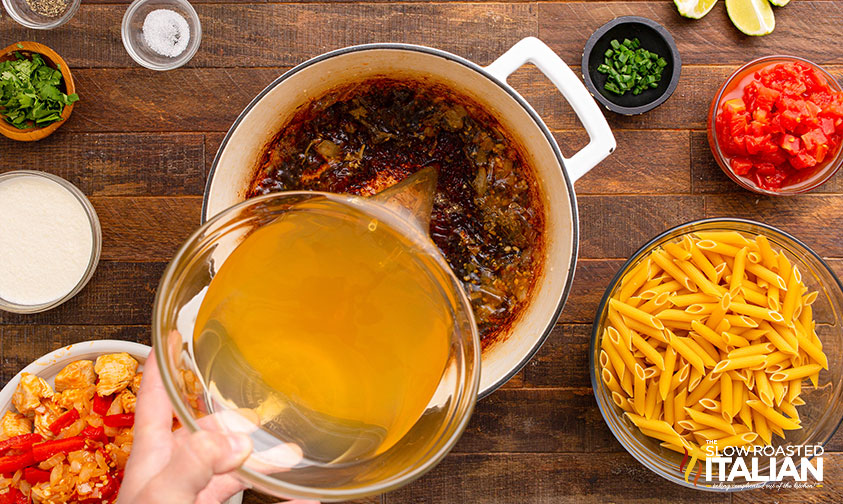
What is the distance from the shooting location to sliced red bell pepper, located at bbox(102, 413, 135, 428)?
51.5 inches

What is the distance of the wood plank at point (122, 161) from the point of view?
1.41 metres

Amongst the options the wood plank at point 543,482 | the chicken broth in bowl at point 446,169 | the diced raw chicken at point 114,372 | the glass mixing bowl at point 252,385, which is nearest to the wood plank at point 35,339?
the diced raw chicken at point 114,372

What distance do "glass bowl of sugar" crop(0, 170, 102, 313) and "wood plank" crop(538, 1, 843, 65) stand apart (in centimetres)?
123

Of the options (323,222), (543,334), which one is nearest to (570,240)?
(543,334)

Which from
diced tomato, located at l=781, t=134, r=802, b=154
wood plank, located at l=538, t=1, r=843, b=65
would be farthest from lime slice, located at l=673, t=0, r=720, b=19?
diced tomato, located at l=781, t=134, r=802, b=154

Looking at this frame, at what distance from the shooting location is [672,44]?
139 cm

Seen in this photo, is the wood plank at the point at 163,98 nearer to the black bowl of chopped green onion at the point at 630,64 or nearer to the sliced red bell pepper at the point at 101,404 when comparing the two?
the sliced red bell pepper at the point at 101,404

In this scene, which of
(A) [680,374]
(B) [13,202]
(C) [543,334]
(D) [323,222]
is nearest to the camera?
(D) [323,222]

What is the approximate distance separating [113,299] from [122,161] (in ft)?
1.10

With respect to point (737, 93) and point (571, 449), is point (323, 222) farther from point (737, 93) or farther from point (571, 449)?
point (737, 93)

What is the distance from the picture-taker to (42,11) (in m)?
1.40

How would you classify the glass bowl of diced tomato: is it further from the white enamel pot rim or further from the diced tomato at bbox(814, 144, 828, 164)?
the white enamel pot rim

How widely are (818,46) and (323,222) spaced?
1328 millimetres

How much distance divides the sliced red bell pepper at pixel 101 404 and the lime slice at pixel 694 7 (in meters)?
1.62
